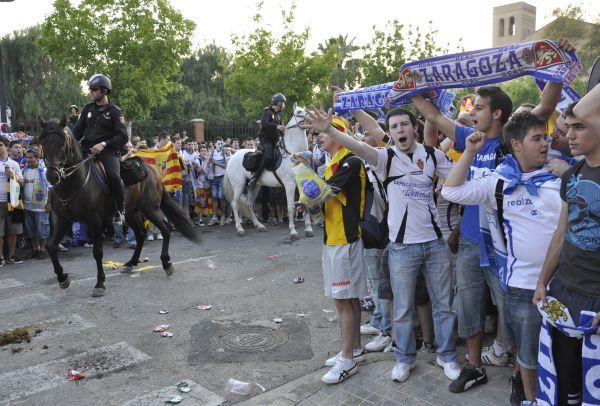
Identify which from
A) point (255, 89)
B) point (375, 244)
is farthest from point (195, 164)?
point (255, 89)

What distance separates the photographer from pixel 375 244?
4.16 meters

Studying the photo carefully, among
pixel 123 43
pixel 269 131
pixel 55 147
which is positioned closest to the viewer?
pixel 55 147

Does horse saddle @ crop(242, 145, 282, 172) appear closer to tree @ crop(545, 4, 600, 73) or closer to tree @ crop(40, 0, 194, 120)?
tree @ crop(40, 0, 194, 120)

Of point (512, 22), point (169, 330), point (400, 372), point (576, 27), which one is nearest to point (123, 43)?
point (169, 330)

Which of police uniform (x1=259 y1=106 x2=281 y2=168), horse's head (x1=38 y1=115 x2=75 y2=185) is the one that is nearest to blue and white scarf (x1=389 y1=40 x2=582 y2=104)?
horse's head (x1=38 y1=115 x2=75 y2=185)

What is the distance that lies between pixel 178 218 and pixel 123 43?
18564 mm

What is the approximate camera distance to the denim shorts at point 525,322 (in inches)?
123

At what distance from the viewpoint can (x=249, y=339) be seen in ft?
17.6

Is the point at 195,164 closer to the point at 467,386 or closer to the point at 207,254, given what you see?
the point at 207,254

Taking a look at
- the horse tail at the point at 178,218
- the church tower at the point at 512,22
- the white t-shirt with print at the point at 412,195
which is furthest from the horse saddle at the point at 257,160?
the church tower at the point at 512,22

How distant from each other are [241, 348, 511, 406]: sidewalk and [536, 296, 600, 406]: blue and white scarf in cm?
102

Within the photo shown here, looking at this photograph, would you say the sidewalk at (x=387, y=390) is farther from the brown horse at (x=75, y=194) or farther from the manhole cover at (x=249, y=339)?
the brown horse at (x=75, y=194)

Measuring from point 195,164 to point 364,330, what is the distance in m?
9.42

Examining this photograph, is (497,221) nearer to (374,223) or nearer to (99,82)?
(374,223)
